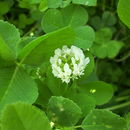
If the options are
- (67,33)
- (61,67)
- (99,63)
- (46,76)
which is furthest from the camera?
(99,63)

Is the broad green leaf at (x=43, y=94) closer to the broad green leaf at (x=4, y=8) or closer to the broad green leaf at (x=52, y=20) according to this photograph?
the broad green leaf at (x=52, y=20)

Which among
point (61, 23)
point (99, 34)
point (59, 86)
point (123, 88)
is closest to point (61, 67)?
point (59, 86)

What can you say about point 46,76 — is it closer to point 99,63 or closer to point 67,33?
point 67,33

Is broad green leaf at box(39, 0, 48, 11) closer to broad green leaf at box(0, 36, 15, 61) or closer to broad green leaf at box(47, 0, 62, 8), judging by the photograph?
broad green leaf at box(47, 0, 62, 8)

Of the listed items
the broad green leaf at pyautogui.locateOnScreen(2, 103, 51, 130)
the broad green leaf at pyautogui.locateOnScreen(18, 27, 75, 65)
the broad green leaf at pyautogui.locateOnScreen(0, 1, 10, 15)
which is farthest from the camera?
the broad green leaf at pyautogui.locateOnScreen(0, 1, 10, 15)

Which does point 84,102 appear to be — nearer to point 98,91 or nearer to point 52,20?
point 98,91

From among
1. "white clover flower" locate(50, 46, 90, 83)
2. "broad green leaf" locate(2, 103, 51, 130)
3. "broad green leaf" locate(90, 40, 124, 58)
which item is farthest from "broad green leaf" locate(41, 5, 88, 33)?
"broad green leaf" locate(2, 103, 51, 130)

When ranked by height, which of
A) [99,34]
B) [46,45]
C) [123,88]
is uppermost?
[46,45]
